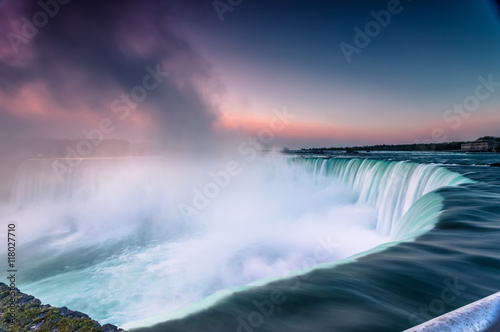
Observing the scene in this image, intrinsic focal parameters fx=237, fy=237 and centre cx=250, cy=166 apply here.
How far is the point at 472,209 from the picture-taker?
5.46 metres

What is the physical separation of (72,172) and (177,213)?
12.1 m

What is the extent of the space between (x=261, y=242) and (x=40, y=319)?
37.1 feet

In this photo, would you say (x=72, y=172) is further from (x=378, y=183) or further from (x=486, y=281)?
(x=486, y=281)

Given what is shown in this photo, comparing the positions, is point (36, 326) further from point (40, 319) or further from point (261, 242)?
point (261, 242)

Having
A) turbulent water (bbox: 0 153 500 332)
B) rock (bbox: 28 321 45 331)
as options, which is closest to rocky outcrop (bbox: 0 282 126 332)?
rock (bbox: 28 321 45 331)

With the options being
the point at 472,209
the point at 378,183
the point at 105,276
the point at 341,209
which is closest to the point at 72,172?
the point at 105,276

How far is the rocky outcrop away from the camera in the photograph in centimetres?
141

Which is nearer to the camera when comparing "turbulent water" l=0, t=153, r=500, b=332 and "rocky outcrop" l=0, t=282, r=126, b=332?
"rocky outcrop" l=0, t=282, r=126, b=332

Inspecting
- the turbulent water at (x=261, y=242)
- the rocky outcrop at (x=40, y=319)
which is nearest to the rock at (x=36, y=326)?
the rocky outcrop at (x=40, y=319)

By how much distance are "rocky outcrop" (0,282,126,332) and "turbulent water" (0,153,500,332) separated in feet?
1.92

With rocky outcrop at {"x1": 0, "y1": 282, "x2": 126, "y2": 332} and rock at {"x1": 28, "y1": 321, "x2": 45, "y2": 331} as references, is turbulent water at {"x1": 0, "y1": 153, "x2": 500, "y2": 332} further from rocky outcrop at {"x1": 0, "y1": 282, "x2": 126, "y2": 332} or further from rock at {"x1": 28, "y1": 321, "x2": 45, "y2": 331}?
rock at {"x1": 28, "y1": 321, "x2": 45, "y2": 331}

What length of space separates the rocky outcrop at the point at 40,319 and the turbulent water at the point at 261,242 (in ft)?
1.92

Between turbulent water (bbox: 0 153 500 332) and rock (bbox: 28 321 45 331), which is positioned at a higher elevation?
rock (bbox: 28 321 45 331)

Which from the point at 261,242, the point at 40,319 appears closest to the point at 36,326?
the point at 40,319
